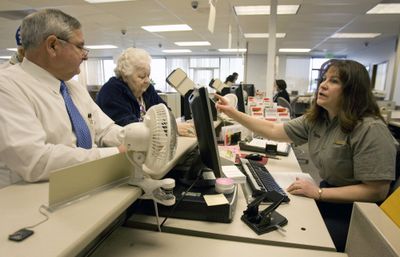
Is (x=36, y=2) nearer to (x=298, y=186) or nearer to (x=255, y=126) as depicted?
(x=255, y=126)

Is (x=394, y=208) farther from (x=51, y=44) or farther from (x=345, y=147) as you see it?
(x=51, y=44)

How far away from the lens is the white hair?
184 centimetres

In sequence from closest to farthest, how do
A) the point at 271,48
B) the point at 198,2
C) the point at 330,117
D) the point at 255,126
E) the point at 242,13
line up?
the point at 330,117
the point at 255,126
the point at 271,48
the point at 198,2
the point at 242,13

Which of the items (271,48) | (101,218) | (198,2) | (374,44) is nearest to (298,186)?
(101,218)

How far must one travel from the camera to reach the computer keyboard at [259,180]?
1165 mm

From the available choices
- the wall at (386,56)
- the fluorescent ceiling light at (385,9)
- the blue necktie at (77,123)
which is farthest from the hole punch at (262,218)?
the wall at (386,56)

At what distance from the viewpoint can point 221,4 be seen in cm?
412

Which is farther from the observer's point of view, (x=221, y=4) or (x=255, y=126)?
(x=221, y=4)

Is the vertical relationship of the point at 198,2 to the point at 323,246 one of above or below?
above

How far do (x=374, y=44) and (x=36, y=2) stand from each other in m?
9.12

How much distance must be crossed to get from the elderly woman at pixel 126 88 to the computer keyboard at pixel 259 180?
1.70 ft

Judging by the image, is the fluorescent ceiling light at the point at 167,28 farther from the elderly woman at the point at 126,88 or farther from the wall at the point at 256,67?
the wall at the point at 256,67

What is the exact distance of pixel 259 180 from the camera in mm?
1262

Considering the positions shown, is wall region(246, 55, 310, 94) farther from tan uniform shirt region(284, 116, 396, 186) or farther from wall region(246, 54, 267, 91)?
tan uniform shirt region(284, 116, 396, 186)
